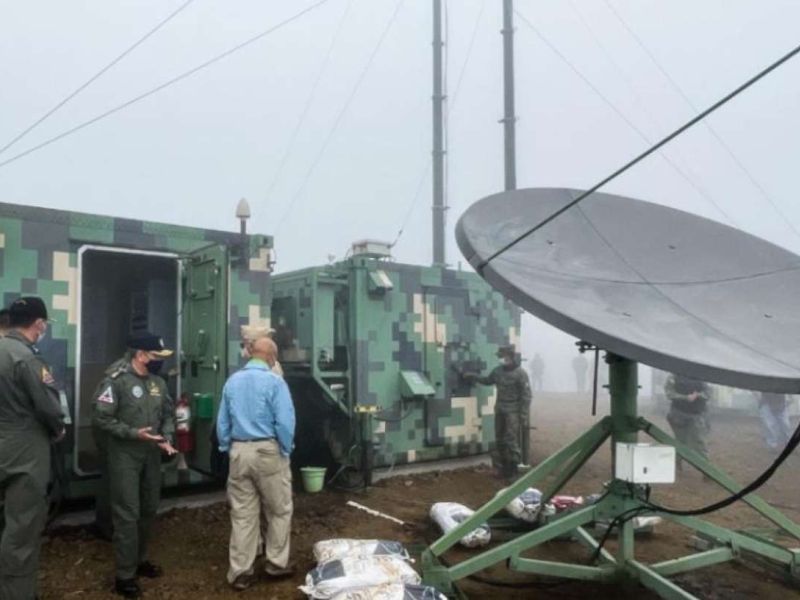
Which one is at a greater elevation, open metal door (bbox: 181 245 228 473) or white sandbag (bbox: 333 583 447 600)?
open metal door (bbox: 181 245 228 473)

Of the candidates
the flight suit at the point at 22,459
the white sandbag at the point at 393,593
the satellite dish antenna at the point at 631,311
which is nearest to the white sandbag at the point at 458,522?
the satellite dish antenna at the point at 631,311

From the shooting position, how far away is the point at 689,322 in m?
3.86

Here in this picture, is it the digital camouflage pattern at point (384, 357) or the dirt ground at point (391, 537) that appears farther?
the digital camouflage pattern at point (384, 357)

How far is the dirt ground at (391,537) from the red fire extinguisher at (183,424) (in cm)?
68

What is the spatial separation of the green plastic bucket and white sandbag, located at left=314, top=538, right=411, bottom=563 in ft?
8.63

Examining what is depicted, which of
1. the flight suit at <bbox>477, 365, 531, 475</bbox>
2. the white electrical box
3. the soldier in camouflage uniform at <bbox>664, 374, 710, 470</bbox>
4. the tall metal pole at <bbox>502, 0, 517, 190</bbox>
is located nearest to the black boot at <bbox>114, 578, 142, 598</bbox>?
the white electrical box

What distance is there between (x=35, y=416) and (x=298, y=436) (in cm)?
456

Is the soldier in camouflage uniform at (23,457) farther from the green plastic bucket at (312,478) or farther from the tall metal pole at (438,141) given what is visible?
the tall metal pole at (438,141)

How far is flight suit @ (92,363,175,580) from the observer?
13.7 feet

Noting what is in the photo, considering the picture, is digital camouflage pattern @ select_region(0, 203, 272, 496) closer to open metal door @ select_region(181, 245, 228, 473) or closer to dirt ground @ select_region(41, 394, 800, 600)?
open metal door @ select_region(181, 245, 228, 473)

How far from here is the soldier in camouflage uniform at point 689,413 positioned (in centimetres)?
823

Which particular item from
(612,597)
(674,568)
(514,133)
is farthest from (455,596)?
(514,133)

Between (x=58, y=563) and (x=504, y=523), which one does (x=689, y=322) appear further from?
(x=58, y=563)

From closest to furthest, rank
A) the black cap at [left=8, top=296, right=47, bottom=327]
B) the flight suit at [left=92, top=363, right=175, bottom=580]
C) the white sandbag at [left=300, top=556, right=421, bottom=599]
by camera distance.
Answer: the white sandbag at [left=300, top=556, right=421, bottom=599] < the black cap at [left=8, top=296, right=47, bottom=327] < the flight suit at [left=92, top=363, right=175, bottom=580]
